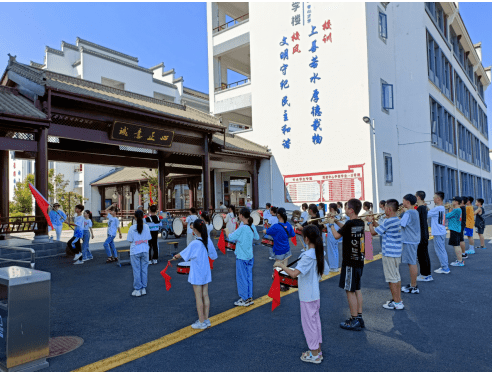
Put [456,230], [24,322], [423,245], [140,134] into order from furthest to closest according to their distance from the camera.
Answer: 1. [140,134]
2. [456,230]
3. [423,245]
4. [24,322]

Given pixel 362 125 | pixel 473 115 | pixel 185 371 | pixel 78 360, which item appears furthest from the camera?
pixel 473 115

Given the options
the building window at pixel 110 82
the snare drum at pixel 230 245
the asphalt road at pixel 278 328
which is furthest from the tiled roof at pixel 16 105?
the building window at pixel 110 82

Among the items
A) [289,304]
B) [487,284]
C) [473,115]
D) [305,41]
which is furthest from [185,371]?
[473,115]

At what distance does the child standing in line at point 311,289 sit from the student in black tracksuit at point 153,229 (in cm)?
665

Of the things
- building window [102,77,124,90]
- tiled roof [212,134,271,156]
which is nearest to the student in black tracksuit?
tiled roof [212,134,271,156]

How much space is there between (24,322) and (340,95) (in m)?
18.1

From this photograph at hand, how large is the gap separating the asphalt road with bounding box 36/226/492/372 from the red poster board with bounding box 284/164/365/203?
34.9 feet

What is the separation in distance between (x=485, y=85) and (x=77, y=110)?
48834 millimetres

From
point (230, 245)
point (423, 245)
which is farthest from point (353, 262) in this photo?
point (423, 245)

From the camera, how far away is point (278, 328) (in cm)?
477

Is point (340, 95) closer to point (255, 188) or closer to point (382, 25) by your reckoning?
point (382, 25)

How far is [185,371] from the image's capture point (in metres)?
3.61

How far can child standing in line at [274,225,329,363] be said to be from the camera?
376 cm

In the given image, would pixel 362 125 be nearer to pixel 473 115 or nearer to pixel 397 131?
pixel 397 131
